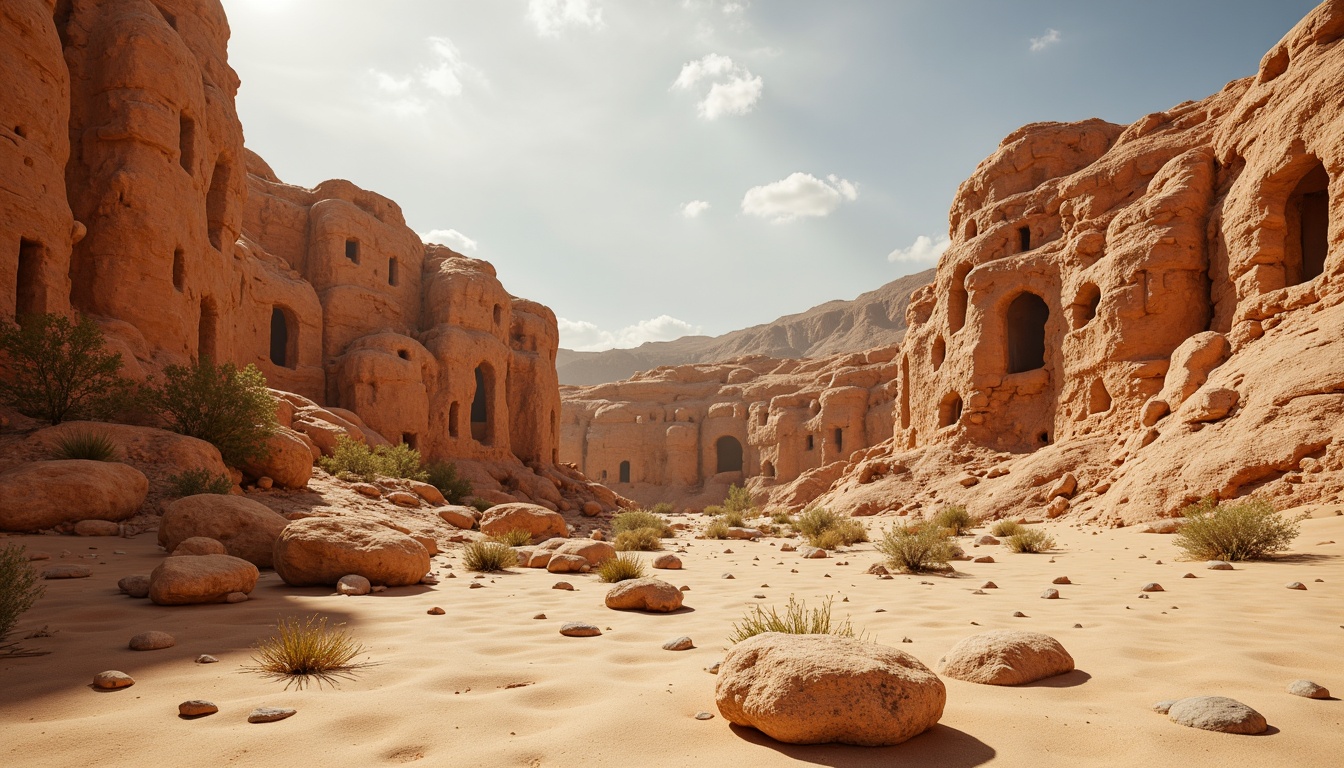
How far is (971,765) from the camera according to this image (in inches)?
90.3

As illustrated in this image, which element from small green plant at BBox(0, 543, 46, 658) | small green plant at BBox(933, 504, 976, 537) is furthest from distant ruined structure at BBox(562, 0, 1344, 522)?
small green plant at BBox(0, 543, 46, 658)

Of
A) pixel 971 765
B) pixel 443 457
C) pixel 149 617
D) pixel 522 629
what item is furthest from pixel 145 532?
pixel 443 457

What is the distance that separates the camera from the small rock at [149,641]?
3.66 metres

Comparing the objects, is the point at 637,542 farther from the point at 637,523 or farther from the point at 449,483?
the point at 449,483

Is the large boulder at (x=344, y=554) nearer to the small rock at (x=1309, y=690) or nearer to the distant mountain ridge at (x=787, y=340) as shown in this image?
the small rock at (x=1309, y=690)

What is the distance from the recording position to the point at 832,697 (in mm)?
2463

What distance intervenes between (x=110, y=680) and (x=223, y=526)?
431 centimetres

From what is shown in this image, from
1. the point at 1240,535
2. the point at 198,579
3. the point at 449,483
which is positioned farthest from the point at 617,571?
the point at 449,483

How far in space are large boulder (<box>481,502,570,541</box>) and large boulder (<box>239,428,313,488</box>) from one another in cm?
327

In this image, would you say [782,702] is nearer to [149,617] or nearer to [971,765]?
[971,765]

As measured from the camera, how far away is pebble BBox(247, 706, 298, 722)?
8.72 ft

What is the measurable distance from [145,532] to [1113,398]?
63.0 ft

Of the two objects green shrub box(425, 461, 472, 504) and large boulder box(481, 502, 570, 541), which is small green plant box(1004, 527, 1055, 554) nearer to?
large boulder box(481, 502, 570, 541)

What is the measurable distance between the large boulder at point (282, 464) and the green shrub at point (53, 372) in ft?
6.69
